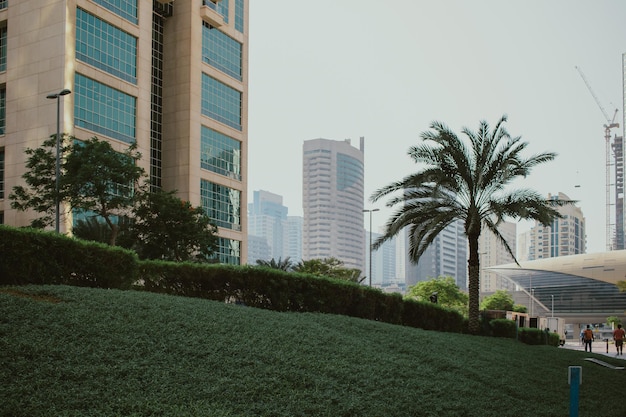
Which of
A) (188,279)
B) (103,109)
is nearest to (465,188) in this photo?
(188,279)

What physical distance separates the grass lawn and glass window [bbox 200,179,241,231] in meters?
37.1

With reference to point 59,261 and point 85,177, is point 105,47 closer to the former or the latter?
point 85,177

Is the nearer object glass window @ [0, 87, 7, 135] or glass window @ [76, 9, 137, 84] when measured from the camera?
glass window @ [76, 9, 137, 84]

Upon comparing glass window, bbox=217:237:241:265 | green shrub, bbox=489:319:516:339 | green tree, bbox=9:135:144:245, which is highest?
green tree, bbox=9:135:144:245

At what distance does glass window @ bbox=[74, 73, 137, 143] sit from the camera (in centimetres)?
4069

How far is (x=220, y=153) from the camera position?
52719mm

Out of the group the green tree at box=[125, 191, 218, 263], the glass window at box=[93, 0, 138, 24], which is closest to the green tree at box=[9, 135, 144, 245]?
the green tree at box=[125, 191, 218, 263]

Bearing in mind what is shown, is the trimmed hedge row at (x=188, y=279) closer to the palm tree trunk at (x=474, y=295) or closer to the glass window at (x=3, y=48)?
the palm tree trunk at (x=474, y=295)

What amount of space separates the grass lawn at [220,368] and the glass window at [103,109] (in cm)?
3051

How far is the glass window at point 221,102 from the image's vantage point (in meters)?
51.5

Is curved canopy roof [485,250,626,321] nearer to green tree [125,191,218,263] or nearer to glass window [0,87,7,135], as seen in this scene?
green tree [125,191,218,263]

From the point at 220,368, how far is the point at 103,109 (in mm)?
36682

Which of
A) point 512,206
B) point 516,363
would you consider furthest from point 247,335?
point 512,206

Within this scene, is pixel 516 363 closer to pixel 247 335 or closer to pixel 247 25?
pixel 247 335
